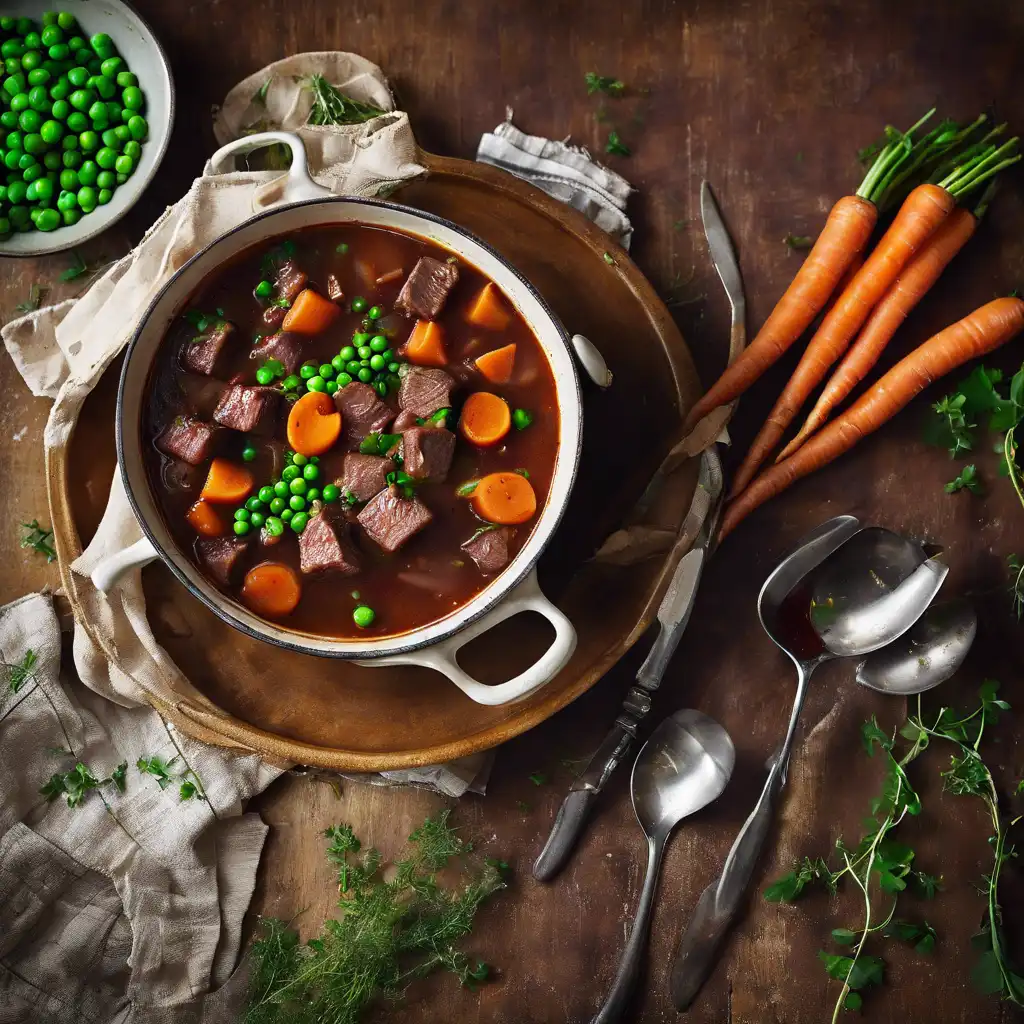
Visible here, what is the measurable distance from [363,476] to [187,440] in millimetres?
582

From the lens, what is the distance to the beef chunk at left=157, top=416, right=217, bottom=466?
314 centimetres

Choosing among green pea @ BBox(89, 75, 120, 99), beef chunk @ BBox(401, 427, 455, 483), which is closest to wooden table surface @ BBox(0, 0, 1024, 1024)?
green pea @ BBox(89, 75, 120, 99)

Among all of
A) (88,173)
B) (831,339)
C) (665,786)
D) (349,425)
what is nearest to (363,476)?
(349,425)

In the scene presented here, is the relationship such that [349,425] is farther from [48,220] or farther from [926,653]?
[926,653]

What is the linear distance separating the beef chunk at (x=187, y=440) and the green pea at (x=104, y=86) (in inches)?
58.7

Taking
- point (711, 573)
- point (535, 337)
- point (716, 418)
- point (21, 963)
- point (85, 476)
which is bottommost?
point (21, 963)

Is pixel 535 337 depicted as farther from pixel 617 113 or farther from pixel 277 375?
pixel 617 113

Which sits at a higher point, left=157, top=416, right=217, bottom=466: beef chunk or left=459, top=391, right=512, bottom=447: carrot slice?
left=459, top=391, right=512, bottom=447: carrot slice

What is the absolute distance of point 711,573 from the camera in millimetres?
3629

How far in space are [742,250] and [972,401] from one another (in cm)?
101

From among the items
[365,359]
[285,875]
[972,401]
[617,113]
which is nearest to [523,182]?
[617,113]

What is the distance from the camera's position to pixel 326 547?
314 cm

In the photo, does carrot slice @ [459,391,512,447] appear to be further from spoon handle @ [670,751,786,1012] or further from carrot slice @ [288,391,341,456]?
spoon handle @ [670,751,786,1012]

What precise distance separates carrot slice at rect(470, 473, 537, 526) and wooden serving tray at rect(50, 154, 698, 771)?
0.33 metres
